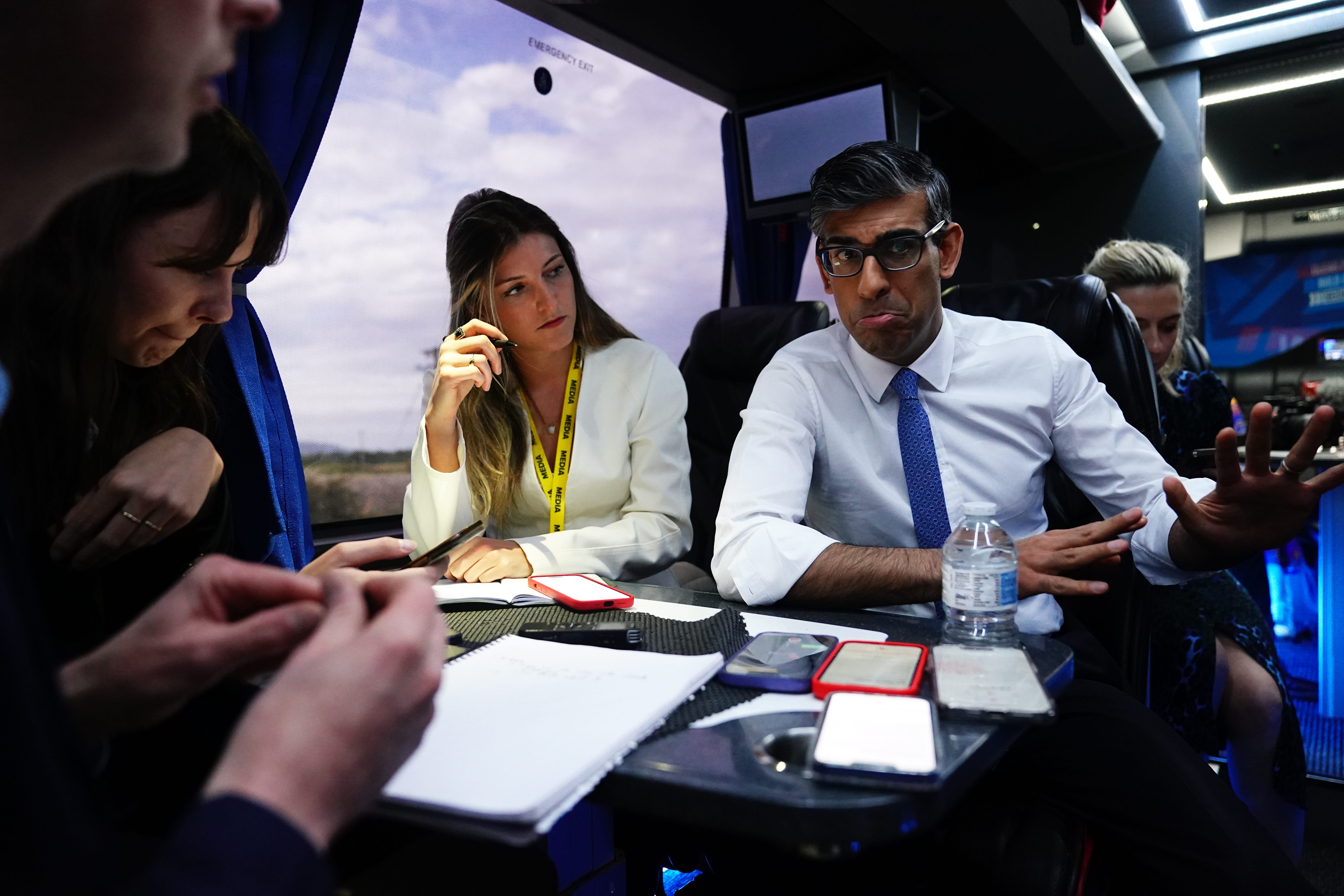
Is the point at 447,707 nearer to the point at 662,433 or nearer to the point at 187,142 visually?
the point at 187,142

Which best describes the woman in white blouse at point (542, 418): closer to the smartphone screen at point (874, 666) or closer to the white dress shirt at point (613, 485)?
the white dress shirt at point (613, 485)

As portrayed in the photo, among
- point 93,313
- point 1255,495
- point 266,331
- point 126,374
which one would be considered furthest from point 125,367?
point 1255,495

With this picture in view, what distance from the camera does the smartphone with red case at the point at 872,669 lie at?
740 mm

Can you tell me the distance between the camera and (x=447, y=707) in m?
0.70

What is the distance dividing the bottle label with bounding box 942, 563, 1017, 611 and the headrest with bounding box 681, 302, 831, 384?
1111 millimetres

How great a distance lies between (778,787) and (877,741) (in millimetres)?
95

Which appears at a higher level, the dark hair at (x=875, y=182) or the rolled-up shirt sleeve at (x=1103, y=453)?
the dark hair at (x=875, y=182)

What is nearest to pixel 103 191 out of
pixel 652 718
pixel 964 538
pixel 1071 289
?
pixel 652 718

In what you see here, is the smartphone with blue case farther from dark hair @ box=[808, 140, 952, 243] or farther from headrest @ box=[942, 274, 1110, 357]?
headrest @ box=[942, 274, 1110, 357]

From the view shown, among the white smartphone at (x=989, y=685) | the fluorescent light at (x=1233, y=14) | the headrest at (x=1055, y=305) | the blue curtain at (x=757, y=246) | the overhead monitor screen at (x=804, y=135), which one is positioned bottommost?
the white smartphone at (x=989, y=685)

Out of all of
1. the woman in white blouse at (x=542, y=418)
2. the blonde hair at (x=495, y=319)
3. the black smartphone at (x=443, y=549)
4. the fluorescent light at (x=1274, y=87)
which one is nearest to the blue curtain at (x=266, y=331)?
the woman in white blouse at (x=542, y=418)

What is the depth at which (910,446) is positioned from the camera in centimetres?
155

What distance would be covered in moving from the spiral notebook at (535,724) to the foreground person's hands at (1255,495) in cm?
82

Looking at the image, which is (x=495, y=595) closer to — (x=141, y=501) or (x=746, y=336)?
(x=141, y=501)
